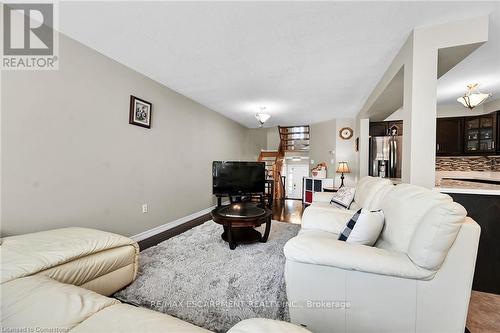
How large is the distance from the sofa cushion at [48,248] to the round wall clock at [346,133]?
5.33 meters

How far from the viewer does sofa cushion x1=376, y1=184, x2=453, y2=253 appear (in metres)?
1.15

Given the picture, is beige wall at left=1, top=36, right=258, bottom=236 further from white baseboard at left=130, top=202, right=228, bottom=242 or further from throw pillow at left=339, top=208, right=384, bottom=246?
throw pillow at left=339, top=208, right=384, bottom=246

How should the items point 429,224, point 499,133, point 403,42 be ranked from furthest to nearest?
point 499,133 < point 403,42 < point 429,224

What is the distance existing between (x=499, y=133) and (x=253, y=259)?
507cm

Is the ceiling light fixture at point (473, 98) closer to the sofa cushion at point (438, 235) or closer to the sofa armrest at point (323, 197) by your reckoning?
the sofa armrest at point (323, 197)

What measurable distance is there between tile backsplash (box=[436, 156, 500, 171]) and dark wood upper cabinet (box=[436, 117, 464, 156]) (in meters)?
0.24

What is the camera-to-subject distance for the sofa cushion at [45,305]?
2.77 feet

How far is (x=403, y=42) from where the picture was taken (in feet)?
6.77

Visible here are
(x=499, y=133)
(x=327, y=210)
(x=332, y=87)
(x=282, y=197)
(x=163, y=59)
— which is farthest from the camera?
(x=282, y=197)

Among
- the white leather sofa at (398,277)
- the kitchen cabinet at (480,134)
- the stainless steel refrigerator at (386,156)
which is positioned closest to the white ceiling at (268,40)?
the kitchen cabinet at (480,134)

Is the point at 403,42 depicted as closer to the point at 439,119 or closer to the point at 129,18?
the point at 129,18

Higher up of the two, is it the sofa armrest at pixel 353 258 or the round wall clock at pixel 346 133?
the round wall clock at pixel 346 133

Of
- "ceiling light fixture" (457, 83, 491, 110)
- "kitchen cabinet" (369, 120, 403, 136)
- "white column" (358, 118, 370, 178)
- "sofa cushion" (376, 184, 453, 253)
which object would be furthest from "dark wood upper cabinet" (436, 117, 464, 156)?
"sofa cushion" (376, 184, 453, 253)

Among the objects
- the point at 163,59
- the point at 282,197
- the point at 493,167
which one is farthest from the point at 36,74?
the point at 493,167
